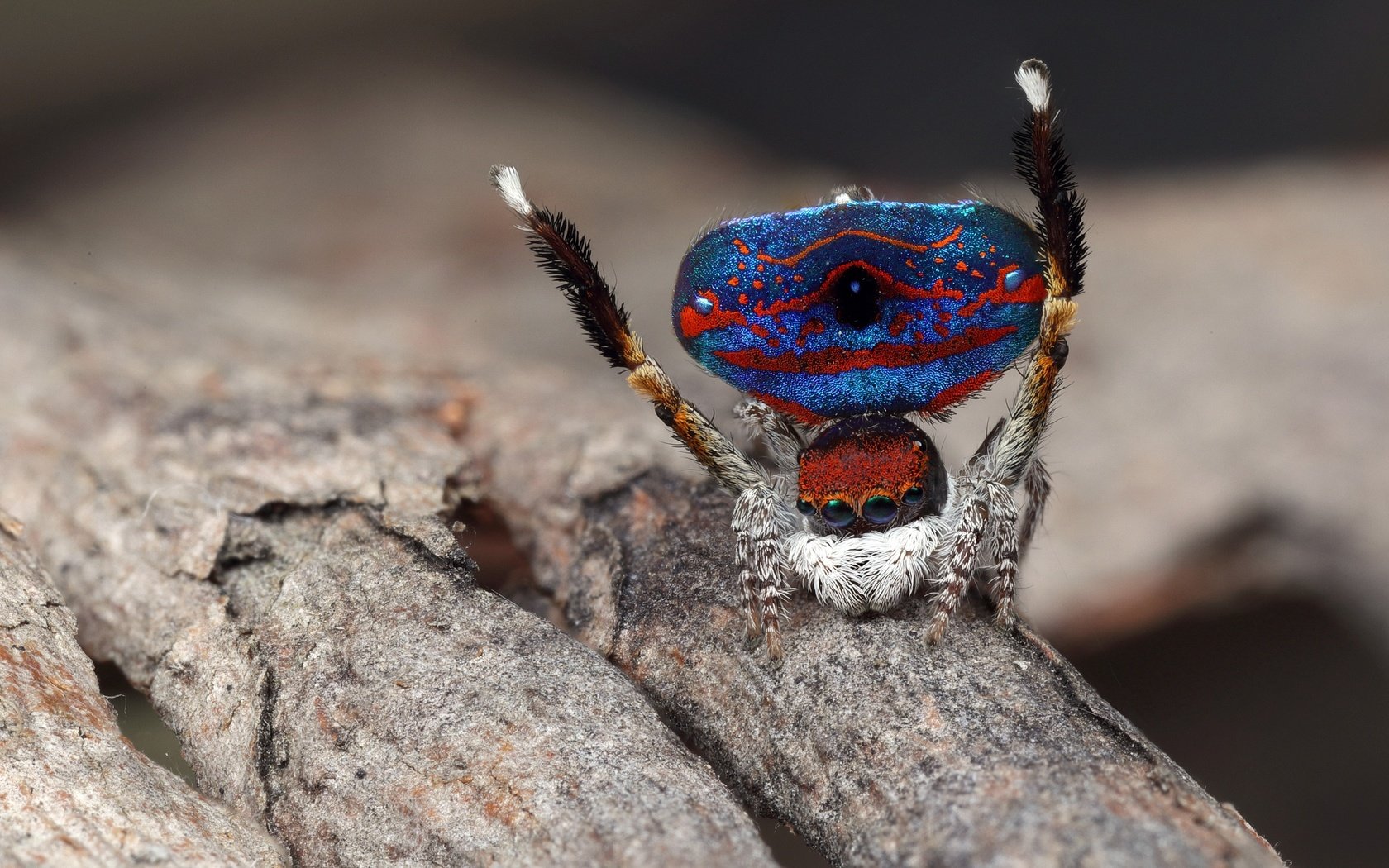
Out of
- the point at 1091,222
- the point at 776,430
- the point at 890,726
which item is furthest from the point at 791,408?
the point at 1091,222

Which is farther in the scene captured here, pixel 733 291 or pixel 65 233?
pixel 65 233

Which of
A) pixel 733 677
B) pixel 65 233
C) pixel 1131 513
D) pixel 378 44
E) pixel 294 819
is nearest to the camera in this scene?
pixel 294 819

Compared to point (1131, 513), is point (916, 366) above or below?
above

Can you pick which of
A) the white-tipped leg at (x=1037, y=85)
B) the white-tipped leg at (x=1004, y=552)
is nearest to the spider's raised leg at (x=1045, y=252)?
the white-tipped leg at (x=1037, y=85)

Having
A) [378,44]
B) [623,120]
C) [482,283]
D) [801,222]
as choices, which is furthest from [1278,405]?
[378,44]

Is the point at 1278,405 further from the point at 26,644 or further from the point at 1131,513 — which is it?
the point at 26,644

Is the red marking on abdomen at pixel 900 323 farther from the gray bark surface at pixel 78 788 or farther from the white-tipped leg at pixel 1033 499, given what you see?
the gray bark surface at pixel 78 788

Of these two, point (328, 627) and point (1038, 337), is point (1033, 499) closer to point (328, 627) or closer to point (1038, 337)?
point (1038, 337)
